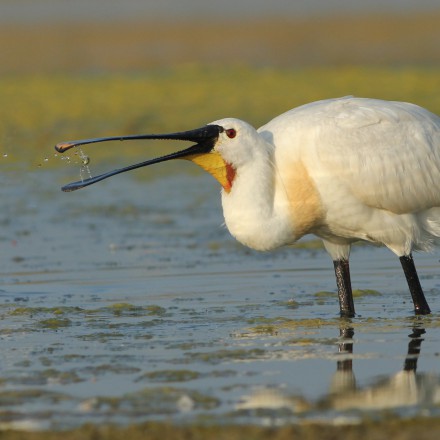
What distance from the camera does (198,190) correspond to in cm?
1562

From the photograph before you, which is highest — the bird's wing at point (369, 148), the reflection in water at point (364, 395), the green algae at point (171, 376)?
the bird's wing at point (369, 148)

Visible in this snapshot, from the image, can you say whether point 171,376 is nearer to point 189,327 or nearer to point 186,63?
point 189,327

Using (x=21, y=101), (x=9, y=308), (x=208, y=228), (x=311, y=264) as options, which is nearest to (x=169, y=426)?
(x=9, y=308)

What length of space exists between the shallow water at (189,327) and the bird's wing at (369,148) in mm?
846

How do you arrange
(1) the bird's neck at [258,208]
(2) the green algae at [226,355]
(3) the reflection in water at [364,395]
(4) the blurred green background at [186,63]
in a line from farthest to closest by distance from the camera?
(4) the blurred green background at [186,63], (1) the bird's neck at [258,208], (2) the green algae at [226,355], (3) the reflection in water at [364,395]

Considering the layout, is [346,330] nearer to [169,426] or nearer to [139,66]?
[169,426]

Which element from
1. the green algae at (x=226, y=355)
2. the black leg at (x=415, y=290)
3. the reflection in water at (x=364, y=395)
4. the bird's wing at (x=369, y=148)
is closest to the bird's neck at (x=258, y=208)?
the bird's wing at (x=369, y=148)

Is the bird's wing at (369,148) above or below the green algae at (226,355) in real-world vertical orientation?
above

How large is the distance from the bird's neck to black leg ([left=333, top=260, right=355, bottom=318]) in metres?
0.66

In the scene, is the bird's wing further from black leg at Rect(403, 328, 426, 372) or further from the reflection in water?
→ the reflection in water

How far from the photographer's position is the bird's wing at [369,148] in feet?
29.1

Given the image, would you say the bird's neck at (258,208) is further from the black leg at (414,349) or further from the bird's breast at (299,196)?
the black leg at (414,349)

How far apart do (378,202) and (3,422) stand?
3.59 metres

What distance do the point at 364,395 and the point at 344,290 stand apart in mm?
2721
